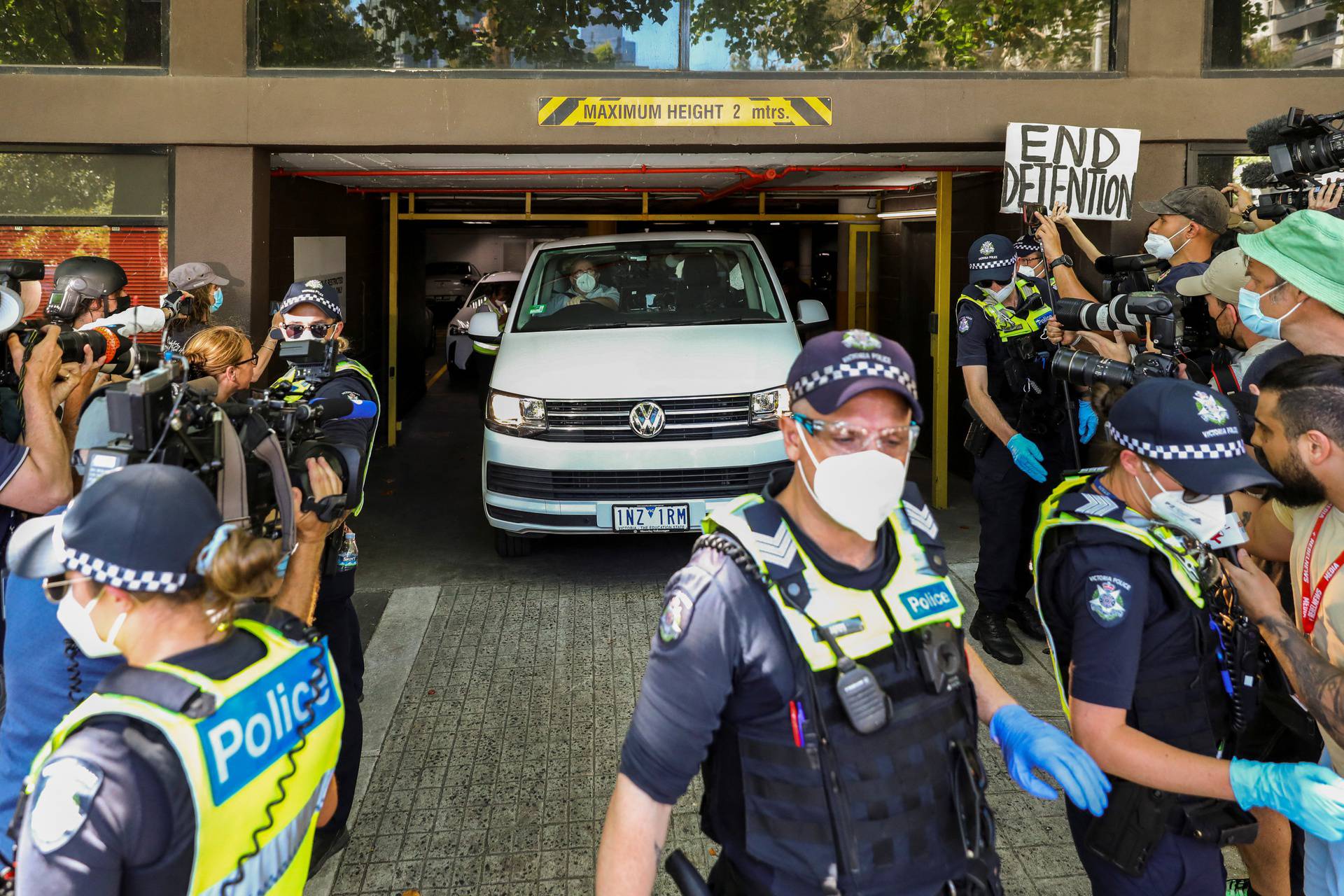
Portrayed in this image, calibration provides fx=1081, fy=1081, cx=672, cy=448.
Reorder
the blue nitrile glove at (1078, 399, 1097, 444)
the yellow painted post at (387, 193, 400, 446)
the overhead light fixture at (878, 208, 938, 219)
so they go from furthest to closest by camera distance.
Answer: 1. the yellow painted post at (387, 193, 400, 446)
2. the overhead light fixture at (878, 208, 938, 219)
3. the blue nitrile glove at (1078, 399, 1097, 444)

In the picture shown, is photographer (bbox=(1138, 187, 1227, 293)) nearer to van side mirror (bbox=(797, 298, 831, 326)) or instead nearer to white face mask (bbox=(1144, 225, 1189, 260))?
white face mask (bbox=(1144, 225, 1189, 260))

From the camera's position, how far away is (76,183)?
6.82 meters

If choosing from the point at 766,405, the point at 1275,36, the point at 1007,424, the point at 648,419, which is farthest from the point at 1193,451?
the point at 1275,36

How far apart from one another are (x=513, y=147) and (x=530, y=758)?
4.06m

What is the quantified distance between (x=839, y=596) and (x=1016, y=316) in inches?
160

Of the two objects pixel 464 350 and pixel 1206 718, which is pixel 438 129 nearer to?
pixel 1206 718

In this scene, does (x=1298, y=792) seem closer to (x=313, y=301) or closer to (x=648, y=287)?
(x=313, y=301)

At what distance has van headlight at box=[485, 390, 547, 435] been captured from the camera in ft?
21.5

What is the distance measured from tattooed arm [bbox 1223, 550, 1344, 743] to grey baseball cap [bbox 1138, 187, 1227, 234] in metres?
3.10

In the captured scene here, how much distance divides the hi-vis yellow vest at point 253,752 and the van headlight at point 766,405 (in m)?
4.48

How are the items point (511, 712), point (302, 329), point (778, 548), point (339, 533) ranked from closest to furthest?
1. point (778, 548)
2. point (339, 533)
3. point (302, 329)
4. point (511, 712)

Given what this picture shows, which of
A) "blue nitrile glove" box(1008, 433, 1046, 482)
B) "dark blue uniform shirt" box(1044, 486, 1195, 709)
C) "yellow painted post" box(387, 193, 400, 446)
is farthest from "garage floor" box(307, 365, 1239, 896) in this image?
"yellow painted post" box(387, 193, 400, 446)

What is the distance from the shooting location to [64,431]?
12.1 ft

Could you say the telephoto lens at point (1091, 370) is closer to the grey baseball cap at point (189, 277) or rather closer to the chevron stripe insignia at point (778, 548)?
the chevron stripe insignia at point (778, 548)
